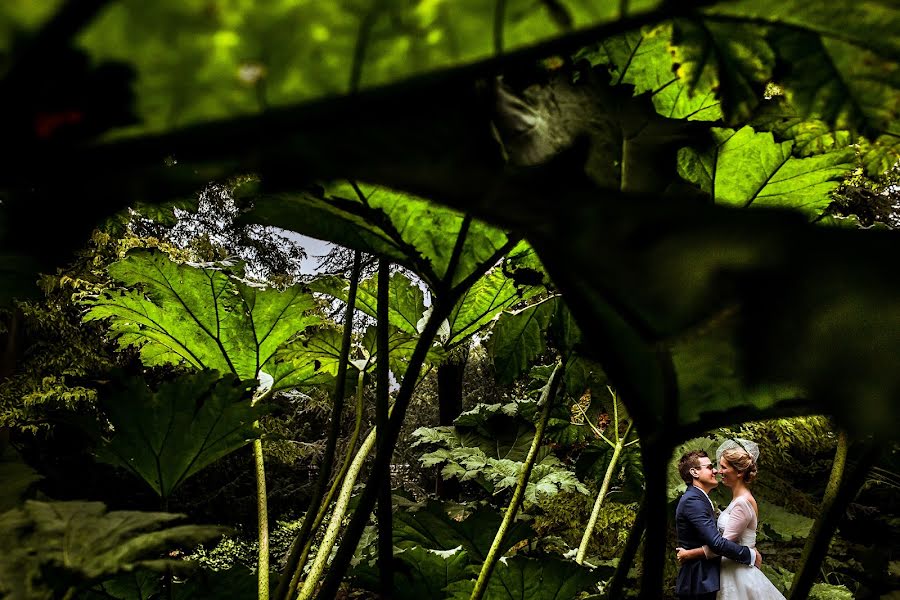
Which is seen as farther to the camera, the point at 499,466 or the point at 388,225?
the point at 499,466

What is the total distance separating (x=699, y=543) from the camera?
2.84 meters

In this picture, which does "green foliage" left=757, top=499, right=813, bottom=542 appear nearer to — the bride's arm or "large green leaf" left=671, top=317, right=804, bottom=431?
the bride's arm

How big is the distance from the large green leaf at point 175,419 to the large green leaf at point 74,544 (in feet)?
0.92

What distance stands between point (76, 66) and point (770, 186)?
746 mm

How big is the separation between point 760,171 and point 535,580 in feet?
2.26

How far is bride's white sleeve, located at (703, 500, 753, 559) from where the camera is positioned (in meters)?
2.81

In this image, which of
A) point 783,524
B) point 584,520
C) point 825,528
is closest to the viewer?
point 825,528

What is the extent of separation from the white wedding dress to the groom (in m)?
0.05

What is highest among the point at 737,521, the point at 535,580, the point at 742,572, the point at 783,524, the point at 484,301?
the point at 484,301

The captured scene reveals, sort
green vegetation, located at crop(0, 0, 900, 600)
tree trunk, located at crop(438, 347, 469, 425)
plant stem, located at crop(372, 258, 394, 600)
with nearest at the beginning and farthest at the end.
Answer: green vegetation, located at crop(0, 0, 900, 600)
plant stem, located at crop(372, 258, 394, 600)
tree trunk, located at crop(438, 347, 469, 425)

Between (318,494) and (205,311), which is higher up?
(205,311)

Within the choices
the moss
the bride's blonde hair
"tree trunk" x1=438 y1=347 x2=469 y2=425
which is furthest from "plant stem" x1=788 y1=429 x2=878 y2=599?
"tree trunk" x1=438 y1=347 x2=469 y2=425

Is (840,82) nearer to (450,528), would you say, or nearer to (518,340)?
(518,340)

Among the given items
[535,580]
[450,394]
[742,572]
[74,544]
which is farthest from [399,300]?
[450,394]
